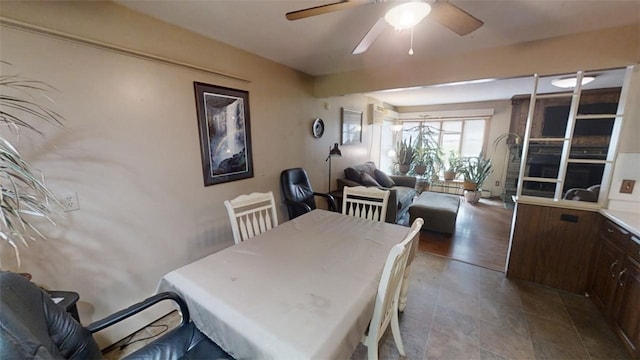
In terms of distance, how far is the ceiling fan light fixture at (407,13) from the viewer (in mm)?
1186

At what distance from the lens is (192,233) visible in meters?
2.16

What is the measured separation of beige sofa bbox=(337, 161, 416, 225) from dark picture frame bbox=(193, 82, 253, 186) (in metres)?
1.89

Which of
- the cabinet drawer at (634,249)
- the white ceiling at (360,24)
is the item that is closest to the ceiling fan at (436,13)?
the white ceiling at (360,24)

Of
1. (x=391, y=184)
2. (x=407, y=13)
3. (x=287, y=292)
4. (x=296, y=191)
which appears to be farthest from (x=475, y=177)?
(x=287, y=292)

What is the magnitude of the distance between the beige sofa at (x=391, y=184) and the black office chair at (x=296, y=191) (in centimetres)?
83

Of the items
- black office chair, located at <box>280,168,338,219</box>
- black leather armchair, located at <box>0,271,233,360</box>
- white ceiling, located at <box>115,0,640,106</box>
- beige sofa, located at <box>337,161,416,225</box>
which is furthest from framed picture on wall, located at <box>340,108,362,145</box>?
black leather armchair, located at <box>0,271,233,360</box>

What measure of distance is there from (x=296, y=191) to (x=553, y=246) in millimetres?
2672

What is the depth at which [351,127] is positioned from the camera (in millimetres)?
4543

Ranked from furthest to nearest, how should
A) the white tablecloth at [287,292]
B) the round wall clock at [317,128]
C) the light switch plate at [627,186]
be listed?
the round wall clock at [317,128], the light switch plate at [627,186], the white tablecloth at [287,292]

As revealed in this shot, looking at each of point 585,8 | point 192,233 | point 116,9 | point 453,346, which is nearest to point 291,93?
point 116,9

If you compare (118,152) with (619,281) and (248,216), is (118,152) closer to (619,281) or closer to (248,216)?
(248,216)

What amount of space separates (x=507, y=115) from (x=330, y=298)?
6.45 m

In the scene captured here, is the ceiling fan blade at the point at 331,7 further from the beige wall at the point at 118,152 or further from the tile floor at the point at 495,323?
the tile floor at the point at 495,323

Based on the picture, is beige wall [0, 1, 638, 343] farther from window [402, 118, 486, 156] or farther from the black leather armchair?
window [402, 118, 486, 156]
